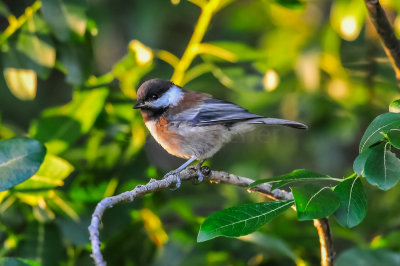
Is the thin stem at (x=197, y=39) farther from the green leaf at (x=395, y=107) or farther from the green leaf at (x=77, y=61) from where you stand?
the green leaf at (x=395, y=107)

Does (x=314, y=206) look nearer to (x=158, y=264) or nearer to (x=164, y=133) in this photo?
(x=158, y=264)

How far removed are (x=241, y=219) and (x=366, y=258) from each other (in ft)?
3.31

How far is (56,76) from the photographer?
19.3 ft

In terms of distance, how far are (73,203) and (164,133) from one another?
36.0 inches

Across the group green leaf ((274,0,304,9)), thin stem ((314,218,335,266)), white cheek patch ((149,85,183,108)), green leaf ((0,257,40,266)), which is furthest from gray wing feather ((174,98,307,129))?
green leaf ((0,257,40,266))

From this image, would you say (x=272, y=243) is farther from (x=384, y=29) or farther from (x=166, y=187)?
(x=384, y=29)

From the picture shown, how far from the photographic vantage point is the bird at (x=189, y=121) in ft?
11.9

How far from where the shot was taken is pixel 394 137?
188cm

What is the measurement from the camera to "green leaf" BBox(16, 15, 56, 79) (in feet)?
10.2

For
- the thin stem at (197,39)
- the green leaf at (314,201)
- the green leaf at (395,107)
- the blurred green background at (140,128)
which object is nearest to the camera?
the green leaf at (314,201)

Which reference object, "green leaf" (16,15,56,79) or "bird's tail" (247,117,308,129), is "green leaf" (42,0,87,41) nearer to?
"green leaf" (16,15,56,79)

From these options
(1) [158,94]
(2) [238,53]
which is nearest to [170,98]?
(1) [158,94]

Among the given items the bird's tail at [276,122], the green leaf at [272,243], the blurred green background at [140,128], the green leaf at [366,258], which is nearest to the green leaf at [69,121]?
the blurred green background at [140,128]

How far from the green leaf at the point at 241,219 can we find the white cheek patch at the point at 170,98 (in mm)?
1884
